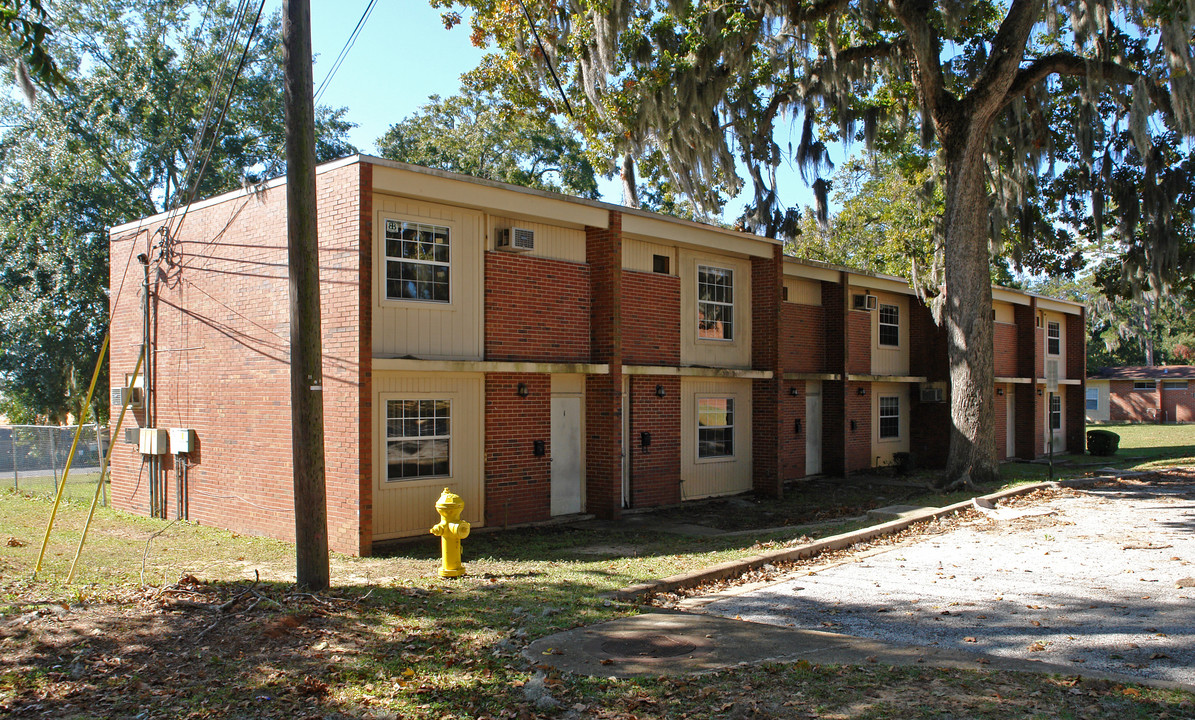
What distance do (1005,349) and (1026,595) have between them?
66.3ft

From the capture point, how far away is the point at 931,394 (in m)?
24.1

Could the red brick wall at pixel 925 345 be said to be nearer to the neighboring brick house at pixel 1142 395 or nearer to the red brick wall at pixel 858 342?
the red brick wall at pixel 858 342

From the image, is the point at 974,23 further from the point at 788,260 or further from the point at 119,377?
the point at 119,377

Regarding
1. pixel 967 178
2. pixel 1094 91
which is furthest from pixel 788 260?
pixel 1094 91

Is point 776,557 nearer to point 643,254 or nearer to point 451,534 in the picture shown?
point 451,534

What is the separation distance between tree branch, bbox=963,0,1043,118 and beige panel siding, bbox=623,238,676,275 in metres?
7.27

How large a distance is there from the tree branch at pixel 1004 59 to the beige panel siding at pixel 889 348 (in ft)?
21.2

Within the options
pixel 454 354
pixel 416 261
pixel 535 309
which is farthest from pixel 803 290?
pixel 416 261

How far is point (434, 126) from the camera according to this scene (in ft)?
116

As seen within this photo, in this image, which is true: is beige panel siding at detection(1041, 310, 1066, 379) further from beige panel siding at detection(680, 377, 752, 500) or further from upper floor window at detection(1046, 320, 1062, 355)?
beige panel siding at detection(680, 377, 752, 500)

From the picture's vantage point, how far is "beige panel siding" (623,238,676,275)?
15.9m

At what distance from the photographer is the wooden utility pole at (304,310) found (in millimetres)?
8031

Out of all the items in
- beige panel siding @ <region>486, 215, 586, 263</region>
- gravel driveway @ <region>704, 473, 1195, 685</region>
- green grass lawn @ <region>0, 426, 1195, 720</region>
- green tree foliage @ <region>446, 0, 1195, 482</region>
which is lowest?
gravel driveway @ <region>704, 473, 1195, 685</region>

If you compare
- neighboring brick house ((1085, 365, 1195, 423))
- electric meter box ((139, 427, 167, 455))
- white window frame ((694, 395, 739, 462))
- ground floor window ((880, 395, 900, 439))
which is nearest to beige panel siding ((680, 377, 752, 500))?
white window frame ((694, 395, 739, 462))
